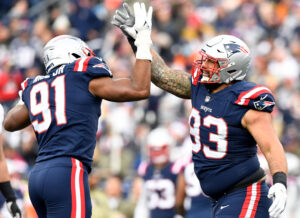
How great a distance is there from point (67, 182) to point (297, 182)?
6.12 meters

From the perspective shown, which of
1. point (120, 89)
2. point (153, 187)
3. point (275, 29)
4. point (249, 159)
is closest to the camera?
point (120, 89)

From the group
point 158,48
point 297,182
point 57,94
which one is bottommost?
point 297,182

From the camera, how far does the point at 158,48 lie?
1292 centimetres

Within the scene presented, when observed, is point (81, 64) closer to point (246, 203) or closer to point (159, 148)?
point (246, 203)

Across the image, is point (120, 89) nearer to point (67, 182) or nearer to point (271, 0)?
point (67, 182)

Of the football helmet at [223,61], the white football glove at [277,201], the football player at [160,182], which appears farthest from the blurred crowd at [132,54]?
the white football glove at [277,201]

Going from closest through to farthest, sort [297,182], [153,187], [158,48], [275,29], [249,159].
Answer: [249,159] < [153,187] < [297,182] < [158,48] < [275,29]

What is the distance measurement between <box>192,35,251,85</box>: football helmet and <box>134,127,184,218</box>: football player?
9.64ft

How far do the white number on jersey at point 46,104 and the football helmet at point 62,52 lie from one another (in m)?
0.20

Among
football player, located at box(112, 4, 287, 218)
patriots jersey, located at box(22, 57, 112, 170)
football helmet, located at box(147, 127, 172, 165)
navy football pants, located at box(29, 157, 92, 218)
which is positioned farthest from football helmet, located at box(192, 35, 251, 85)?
football helmet, located at box(147, 127, 172, 165)

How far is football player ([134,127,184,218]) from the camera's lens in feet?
26.1

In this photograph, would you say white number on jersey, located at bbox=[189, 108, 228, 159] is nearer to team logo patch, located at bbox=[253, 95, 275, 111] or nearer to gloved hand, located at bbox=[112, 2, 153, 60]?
team logo patch, located at bbox=[253, 95, 275, 111]

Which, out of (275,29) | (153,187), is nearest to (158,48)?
(275,29)

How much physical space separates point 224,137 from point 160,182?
342 cm
